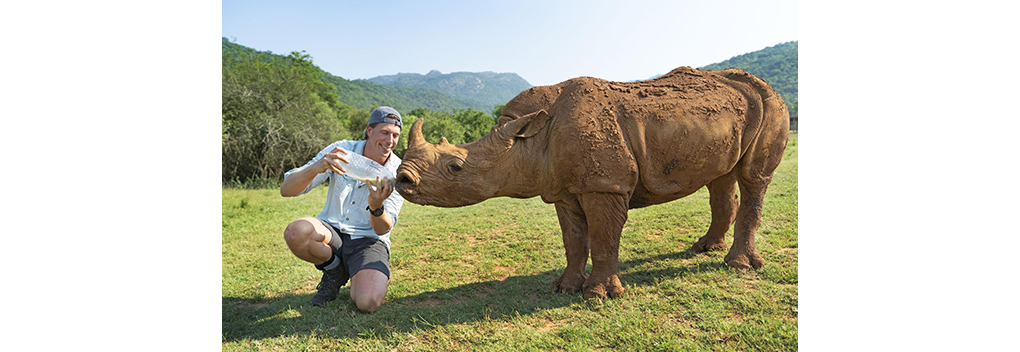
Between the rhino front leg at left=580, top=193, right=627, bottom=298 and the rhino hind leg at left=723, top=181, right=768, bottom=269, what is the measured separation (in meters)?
1.60

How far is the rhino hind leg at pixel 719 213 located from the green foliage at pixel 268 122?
19.9 metres

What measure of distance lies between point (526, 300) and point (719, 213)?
280cm

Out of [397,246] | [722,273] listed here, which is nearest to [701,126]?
[722,273]

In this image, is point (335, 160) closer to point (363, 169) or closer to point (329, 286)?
point (363, 169)

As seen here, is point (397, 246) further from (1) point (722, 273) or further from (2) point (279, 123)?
(2) point (279, 123)

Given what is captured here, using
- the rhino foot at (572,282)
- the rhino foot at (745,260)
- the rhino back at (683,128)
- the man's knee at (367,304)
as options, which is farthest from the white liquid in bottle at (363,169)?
the rhino foot at (745,260)

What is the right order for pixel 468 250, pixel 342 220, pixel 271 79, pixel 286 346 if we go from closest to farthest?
pixel 286 346
pixel 342 220
pixel 468 250
pixel 271 79

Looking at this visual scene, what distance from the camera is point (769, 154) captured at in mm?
5191

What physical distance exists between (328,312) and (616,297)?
2633 mm

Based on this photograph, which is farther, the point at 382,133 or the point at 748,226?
the point at 748,226

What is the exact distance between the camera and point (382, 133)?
14.6 ft

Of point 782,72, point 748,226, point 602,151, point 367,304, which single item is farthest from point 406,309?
point 782,72

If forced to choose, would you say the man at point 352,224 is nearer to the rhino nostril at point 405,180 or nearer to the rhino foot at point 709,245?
the rhino nostril at point 405,180

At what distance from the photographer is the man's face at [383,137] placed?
4441 mm
